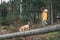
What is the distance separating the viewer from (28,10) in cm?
1836

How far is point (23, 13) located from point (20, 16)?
34.9 inches

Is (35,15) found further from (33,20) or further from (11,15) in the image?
(11,15)

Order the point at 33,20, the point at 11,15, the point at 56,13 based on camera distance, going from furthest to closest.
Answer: the point at 56,13 → the point at 33,20 → the point at 11,15

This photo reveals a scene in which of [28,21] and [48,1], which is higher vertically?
[48,1]

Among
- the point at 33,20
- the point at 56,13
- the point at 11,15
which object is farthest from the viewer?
the point at 56,13

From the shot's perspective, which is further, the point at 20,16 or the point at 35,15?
the point at 35,15

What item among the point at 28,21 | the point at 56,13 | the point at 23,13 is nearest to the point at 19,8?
the point at 23,13

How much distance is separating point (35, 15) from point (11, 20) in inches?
104

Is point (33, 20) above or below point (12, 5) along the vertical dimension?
below

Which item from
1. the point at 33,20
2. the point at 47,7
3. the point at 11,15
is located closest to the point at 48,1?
the point at 47,7

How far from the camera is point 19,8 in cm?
1938

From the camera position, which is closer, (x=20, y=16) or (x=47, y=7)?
(x=20, y=16)

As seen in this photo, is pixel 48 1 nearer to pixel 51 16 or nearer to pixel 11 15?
pixel 51 16

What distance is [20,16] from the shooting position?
59.4ft
